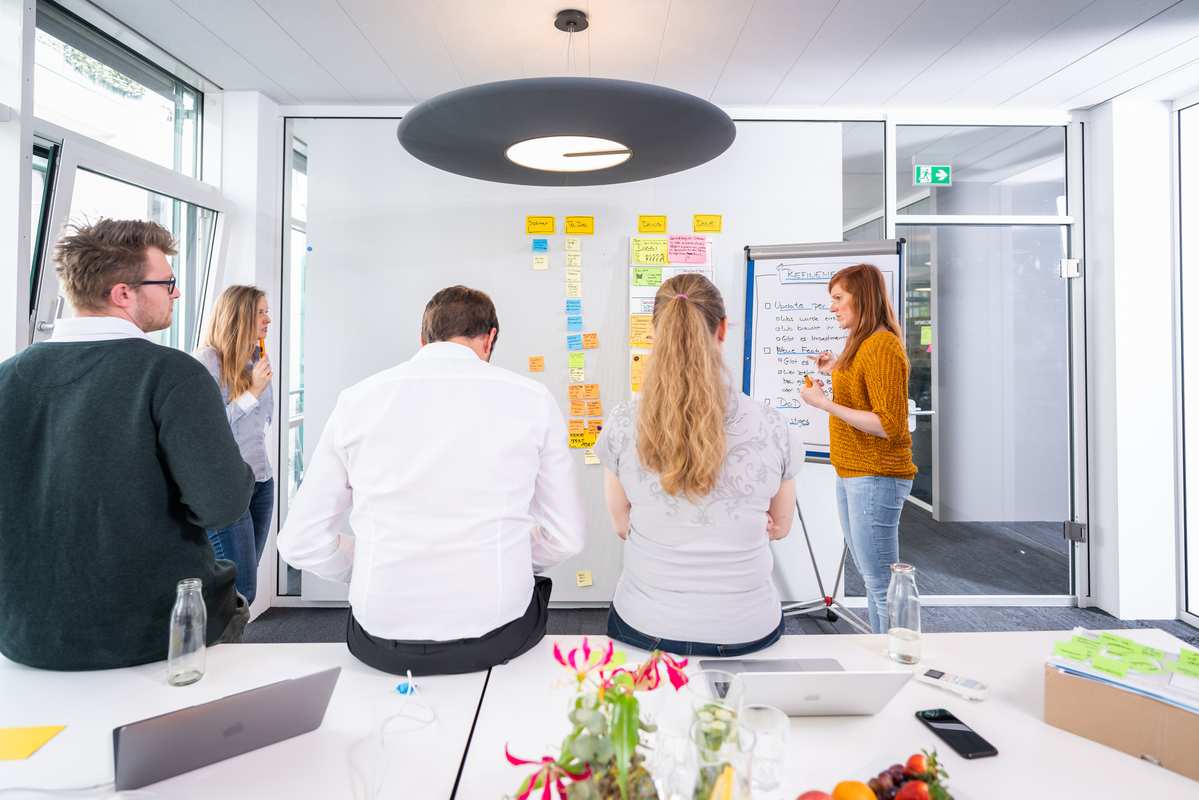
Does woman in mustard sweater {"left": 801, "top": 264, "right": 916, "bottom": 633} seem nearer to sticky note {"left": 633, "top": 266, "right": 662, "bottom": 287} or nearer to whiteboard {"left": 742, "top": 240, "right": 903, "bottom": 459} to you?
whiteboard {"left": 742, "top": 240, "right": 903, "bottom": 459}

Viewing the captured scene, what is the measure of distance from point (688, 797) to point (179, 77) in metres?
3.64

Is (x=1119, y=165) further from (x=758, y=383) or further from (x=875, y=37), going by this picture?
(x=758, y=383)

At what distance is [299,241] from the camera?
3.64 metres

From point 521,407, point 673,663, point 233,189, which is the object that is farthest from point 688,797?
point 233,189

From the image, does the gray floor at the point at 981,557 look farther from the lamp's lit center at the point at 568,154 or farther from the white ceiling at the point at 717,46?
the lamp's lit center at the point at 568,154

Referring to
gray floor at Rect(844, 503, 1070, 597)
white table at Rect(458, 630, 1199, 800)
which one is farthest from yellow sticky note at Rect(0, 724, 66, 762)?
gray floor at Rect(844, 503, 1070, 597)

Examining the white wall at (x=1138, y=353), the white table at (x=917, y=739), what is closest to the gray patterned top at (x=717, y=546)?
the white table at (x=917, y=739)

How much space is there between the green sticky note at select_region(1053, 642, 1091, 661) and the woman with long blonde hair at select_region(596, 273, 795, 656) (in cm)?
53

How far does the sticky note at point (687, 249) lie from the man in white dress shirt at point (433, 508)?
2.25 m

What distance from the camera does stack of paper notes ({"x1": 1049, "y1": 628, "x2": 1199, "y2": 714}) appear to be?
1014 millimetres

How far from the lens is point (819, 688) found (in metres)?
1.04

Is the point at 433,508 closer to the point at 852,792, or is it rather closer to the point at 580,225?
the point at 852,792

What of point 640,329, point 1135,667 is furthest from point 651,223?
point 1135,667

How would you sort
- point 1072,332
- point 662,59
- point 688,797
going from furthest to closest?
1. point 1072,332
2. point 662,59
3. point 688,797
